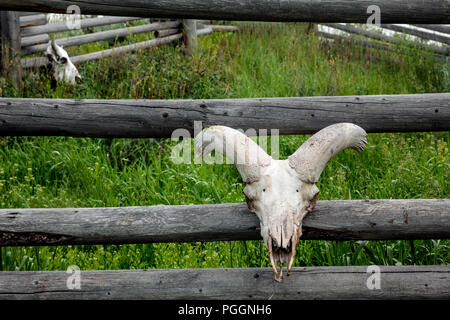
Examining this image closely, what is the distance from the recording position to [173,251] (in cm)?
290

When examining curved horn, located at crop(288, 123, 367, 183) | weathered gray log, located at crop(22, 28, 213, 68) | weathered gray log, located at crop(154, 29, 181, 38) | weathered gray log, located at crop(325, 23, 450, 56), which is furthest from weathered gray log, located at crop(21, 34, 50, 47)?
curved horn, located at crop(288, 123, 367, 183)

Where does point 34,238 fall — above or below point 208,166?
below

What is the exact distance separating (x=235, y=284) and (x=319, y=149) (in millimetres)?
859

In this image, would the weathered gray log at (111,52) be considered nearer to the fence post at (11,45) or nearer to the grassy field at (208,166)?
the fence post at (11,45)

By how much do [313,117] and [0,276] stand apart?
188 cm

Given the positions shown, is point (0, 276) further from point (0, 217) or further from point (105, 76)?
point (105, 76)

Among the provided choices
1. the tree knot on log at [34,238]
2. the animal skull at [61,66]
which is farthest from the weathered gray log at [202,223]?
the animal skull at [61,66]

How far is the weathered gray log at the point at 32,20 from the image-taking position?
577 cm

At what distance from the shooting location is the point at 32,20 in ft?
19.4

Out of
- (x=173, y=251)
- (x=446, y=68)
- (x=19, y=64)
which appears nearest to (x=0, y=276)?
(x=173, y=251)

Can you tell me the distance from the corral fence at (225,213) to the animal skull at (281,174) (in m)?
0.31

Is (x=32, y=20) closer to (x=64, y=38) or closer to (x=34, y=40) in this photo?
(x=34, y=40)

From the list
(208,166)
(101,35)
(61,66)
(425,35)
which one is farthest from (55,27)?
(425,35)

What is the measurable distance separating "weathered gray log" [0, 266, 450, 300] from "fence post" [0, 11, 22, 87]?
334cm
